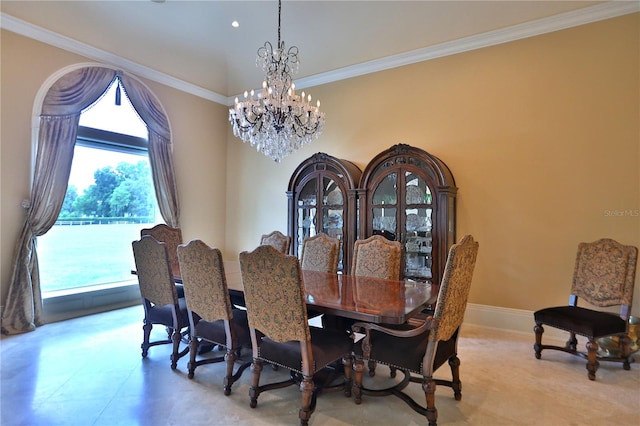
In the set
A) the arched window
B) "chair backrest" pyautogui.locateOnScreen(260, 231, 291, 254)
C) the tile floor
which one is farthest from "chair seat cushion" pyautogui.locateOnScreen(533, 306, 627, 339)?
the arched window

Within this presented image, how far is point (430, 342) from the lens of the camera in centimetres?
204

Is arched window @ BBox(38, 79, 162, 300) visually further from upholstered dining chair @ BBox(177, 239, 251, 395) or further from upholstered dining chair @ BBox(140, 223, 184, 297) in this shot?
upholstered dining chair @ BBox(177, 239, 251, 395)

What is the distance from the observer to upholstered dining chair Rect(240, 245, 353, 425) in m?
2.04

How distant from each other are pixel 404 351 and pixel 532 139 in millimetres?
2982

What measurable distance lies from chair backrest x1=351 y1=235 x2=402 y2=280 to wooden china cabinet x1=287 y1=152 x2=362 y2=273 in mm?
1031

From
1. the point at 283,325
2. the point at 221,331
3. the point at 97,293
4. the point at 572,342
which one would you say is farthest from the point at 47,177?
the point at 572,342

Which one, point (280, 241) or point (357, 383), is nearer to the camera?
point (357, 383)

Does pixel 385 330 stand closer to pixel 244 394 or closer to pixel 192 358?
pixel 244 394

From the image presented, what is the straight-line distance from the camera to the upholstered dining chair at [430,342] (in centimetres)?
205

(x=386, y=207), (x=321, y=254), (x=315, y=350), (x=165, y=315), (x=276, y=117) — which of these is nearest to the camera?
(x=315, y=350)

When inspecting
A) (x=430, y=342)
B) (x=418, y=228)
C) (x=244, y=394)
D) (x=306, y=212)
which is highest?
(x=306, y=212)

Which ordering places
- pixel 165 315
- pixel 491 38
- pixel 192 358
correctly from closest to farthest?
pixel 192 358 < pixel 165 315 < pixel 491 38

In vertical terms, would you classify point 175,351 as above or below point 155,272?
below

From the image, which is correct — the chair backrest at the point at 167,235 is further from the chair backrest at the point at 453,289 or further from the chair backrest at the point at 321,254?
the chair backrest at the point at 453,289
